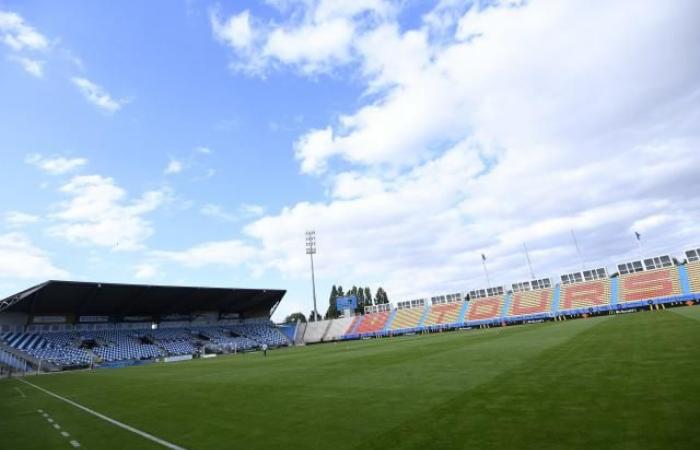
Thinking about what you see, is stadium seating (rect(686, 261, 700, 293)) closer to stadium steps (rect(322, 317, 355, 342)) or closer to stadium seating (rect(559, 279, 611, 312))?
stadium seating (rect(559, 279, 611, 312))

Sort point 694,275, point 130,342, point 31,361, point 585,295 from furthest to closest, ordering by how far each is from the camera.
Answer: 1. point 585,295
2. point 130,342
3. point 694,275
4. point 31,361

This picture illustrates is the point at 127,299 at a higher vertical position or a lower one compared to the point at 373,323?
higher

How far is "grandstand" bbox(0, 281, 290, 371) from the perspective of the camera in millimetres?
51406

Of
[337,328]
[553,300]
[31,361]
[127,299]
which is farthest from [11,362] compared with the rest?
[553,300]

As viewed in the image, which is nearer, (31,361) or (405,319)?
(31,361)

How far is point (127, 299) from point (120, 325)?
7.70m

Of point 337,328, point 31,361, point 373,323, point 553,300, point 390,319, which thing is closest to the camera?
point 31,361

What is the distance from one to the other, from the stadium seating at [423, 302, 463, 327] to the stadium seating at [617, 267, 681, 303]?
26.4 metres

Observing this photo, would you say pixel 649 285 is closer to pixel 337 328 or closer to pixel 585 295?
pixel 585 295

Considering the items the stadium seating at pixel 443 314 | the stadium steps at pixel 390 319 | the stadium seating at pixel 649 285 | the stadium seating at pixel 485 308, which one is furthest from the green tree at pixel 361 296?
the stadium seating at pixel 649 285

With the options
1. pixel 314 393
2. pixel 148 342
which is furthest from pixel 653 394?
pixel 148 342

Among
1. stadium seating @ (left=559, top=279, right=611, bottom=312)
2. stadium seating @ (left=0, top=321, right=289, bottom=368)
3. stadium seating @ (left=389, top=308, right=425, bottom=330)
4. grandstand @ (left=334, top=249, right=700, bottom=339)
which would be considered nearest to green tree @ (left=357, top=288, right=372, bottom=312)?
grandstand @ (left=334, top=249, right=700, bottom=339)

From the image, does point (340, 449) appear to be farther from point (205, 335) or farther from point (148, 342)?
point (205, 335)

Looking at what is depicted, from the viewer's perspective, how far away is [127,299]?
60.1 m
